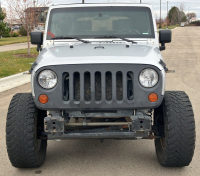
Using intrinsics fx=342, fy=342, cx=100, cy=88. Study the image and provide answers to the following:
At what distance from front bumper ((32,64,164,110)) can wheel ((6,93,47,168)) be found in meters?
0.37

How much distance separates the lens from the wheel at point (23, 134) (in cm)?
381

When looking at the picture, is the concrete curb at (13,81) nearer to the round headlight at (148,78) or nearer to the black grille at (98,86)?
the black grille at (98,86)

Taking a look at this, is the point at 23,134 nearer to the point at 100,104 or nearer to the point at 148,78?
the point at 100,104

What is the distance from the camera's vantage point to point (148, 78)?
3605 mm

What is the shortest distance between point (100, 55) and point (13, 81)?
23.1 feet

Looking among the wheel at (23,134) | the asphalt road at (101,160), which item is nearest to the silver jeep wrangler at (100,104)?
the wheel at (23,134)

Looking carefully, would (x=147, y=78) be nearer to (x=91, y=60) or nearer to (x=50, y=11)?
(x=91, y=60)

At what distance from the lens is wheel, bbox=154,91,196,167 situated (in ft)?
12.4

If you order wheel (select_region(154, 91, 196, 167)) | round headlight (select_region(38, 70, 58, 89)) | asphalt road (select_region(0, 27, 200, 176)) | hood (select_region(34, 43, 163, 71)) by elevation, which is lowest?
asphalt road (select_region(0, 27, 200, 176))

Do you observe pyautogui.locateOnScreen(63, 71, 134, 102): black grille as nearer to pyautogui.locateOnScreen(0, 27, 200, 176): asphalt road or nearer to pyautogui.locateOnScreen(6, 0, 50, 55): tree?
pyautogui.locateOnScreen(0, 27, 200, 176): asphalt road

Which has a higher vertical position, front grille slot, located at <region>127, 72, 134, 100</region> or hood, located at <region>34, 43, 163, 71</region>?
hood, located at <region>34, 43, 163, 71</region>

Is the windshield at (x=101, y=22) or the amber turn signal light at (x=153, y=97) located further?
the windshield at (x=101, y=22)

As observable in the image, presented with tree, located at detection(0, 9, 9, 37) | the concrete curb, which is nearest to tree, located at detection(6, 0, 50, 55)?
the concrete curb

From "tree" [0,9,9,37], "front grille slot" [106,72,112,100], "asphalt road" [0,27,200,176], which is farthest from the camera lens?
"tree" [0,9,9,37]
